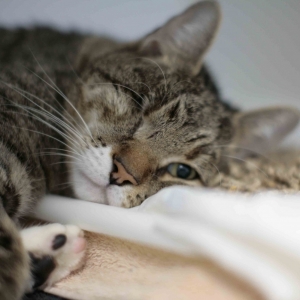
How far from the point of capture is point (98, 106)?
1.18 m

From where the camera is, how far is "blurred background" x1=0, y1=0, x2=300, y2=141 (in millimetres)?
1747

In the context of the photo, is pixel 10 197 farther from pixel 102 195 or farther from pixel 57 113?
pixel 57 113

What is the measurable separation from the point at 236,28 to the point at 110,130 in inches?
44.1

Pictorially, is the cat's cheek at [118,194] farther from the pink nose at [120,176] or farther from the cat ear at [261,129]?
the cat ear at [261,129]

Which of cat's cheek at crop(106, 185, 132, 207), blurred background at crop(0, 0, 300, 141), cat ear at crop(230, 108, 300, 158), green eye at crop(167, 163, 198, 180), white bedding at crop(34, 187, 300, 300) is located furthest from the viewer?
blurred background at crop(0, 0, 300, 141)

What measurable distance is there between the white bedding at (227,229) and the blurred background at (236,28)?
1154 mm

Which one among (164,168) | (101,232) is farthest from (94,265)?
(164,168)

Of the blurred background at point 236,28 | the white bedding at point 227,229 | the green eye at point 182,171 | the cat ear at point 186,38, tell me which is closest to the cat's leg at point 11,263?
the white bedding at point 227,229

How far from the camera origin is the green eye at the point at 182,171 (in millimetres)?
1177

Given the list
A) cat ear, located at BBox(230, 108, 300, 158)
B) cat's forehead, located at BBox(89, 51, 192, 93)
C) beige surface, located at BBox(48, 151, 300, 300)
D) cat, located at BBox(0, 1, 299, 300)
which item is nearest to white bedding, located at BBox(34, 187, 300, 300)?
beige surface, located at BBox(48, 151, 300, 300)

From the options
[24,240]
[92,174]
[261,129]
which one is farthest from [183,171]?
[24,240]

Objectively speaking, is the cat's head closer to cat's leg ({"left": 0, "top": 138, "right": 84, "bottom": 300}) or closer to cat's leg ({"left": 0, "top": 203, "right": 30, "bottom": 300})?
cat's leg ({"left": 0, "top": 138, "right": 84, "bottom": 300})

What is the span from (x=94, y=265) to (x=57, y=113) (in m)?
0.59

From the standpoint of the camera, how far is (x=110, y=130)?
43.6 inches
